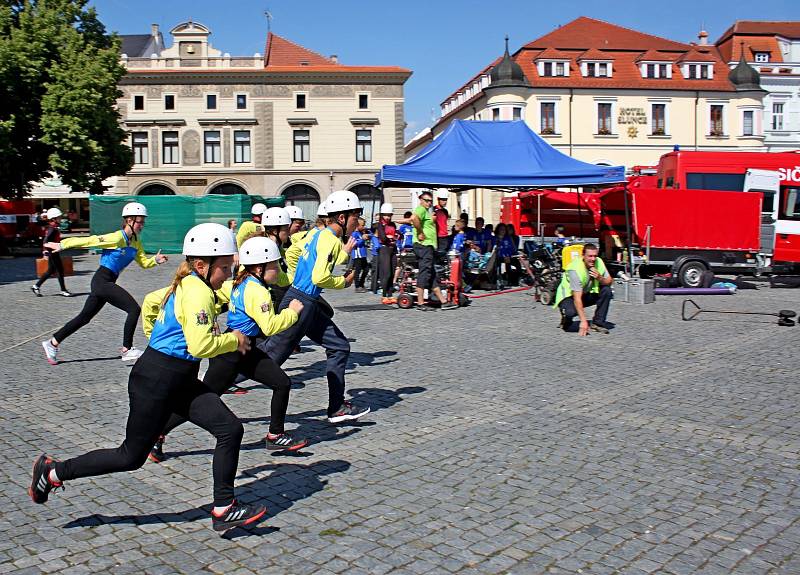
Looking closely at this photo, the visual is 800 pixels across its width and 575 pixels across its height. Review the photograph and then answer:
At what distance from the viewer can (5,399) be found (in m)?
8.08

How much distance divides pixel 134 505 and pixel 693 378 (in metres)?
6.27

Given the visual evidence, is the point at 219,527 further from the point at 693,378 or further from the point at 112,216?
the point at 112,216

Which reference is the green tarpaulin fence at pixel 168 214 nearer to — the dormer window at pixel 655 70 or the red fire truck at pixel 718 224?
the red fire truck at pixel 718 224

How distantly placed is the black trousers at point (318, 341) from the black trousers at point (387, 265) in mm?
10056

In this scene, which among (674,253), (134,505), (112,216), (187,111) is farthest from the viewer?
(187,111)

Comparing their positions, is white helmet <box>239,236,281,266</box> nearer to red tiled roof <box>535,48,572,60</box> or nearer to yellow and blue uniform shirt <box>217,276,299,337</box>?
yellow and blue uniform shirt <box>217,276,299,337</box>

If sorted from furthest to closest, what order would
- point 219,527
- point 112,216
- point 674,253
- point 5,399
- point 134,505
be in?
point 112,216 → point 674,253 → point 5,399 → point 134,505 → point 219,527

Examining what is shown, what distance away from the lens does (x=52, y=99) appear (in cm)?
3569

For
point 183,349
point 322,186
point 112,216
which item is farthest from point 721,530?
point 322,186

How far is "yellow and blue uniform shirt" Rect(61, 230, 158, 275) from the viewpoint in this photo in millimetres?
9609

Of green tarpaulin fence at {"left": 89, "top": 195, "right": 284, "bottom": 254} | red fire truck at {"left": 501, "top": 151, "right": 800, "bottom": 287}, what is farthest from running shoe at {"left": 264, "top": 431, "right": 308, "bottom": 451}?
green tarpaulin fence at {"left": 89, "top": 195, "right": 284, "bottom": 254}

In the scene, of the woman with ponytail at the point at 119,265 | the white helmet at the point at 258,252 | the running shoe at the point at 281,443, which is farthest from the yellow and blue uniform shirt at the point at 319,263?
the woman with ponytail at the point at 119,265

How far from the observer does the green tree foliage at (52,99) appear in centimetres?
3569

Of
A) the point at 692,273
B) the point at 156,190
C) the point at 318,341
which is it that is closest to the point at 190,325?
the point at 318,341
